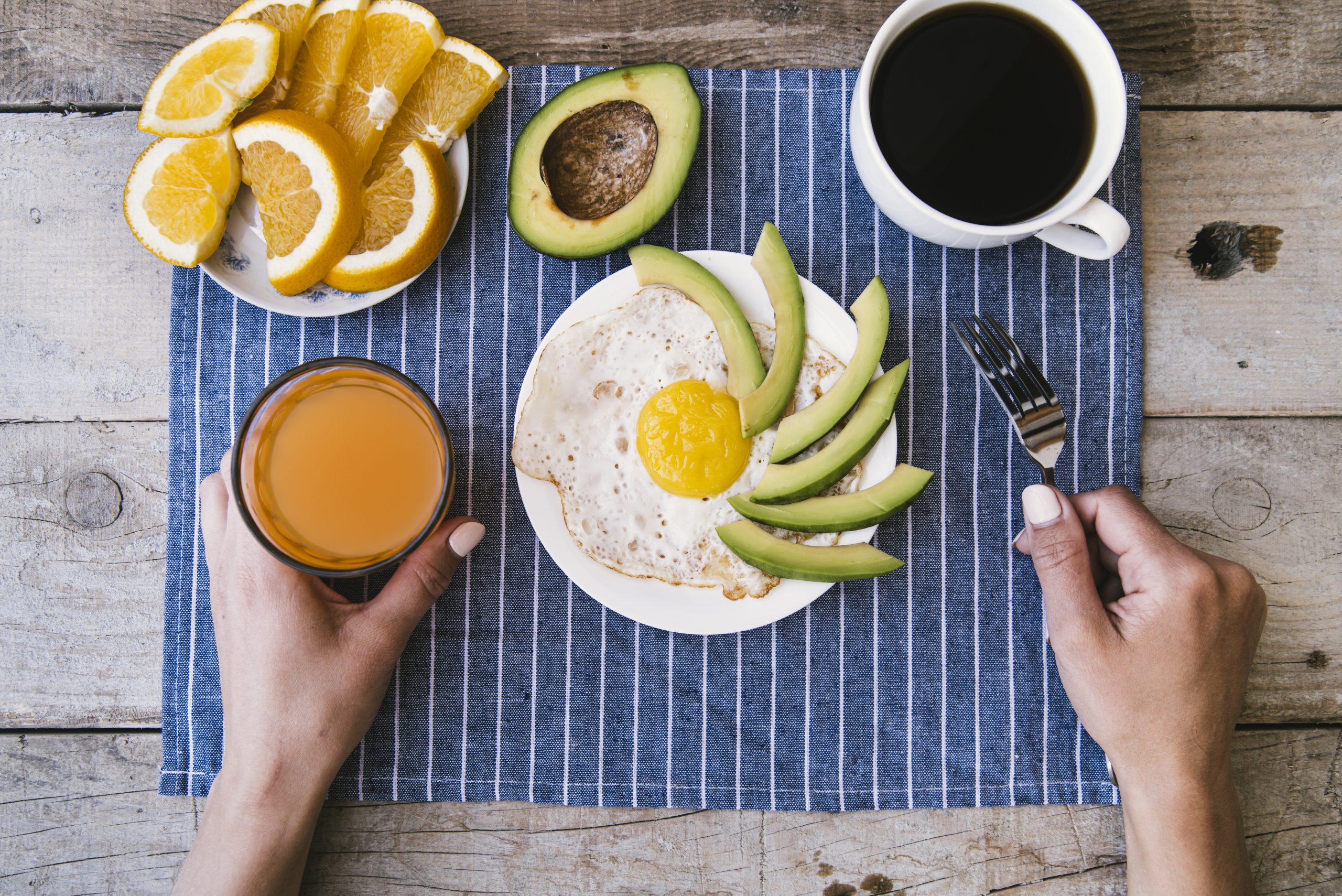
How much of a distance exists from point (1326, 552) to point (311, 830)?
1.99 metres

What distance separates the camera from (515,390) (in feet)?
4.75

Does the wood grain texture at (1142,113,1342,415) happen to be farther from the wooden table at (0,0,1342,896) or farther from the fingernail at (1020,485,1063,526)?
the fingernail at (1020,485,1063,526)

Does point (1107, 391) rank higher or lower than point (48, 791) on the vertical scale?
higher

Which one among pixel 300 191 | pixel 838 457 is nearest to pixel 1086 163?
pixel 838 457

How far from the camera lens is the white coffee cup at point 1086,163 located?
3.97ft

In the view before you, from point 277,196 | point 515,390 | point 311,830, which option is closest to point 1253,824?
point 515,390

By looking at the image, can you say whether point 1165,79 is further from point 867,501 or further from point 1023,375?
point 867,501

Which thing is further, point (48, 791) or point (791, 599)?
point (48, 791)

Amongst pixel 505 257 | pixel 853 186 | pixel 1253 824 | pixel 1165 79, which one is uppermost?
pixel 1165 79

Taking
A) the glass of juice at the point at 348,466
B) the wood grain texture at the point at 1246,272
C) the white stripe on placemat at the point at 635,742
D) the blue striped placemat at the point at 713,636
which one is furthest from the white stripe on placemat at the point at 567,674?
the wood grain texture at the point at 1246,272

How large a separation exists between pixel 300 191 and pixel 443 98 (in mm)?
303

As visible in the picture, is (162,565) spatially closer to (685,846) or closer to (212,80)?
(212,80)

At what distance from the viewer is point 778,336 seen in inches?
52.2

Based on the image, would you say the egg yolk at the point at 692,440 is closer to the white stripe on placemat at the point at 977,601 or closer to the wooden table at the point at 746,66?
the white stripe on placemat at the point at 977,601
